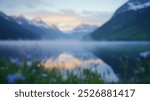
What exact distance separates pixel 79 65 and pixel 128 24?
71 cm

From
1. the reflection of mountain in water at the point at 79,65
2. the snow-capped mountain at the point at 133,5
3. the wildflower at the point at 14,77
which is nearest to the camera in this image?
the wildflower at the point at 14,77

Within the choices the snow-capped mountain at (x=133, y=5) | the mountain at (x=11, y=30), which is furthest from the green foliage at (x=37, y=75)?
the snow-capped mountain at (x=133, y=5)

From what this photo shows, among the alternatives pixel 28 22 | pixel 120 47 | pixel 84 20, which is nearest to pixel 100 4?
pixel 84 20

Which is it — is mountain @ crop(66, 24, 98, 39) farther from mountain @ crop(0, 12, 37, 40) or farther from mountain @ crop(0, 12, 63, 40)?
mountain @ crop(0, 12, 37, 40)

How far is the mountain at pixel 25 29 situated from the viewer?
3.56 meters

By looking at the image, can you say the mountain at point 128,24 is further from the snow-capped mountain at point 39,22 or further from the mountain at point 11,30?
the mountain at point 11,30

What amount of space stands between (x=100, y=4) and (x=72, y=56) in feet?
Result: 1.97

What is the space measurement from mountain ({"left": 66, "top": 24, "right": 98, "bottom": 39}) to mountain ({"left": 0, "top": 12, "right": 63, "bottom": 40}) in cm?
12

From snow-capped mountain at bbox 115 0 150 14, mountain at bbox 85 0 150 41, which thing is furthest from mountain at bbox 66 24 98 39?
snow-capped mountain at bbox 115 0 150 14

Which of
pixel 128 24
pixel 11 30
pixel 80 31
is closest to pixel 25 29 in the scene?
pixel 11 30

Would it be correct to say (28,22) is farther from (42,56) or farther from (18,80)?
(18,80)

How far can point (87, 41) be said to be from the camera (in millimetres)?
3609

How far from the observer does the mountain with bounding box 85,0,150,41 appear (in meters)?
3.50

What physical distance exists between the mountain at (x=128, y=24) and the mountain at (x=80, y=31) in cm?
6
